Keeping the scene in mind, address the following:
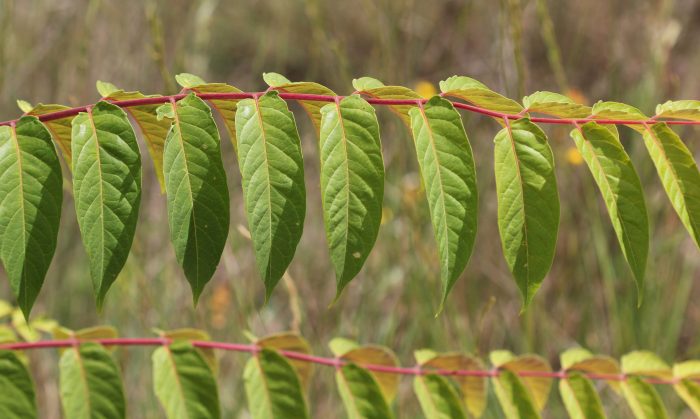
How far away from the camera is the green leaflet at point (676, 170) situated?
1.07 m

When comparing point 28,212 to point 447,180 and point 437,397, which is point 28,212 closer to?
point 447,180

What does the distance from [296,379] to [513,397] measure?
0.33 metres

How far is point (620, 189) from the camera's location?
107 centimetres

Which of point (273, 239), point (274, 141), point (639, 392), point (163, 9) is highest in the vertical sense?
point (163, 9)

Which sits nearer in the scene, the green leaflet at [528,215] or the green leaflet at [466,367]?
the green leaflet at [528,215]

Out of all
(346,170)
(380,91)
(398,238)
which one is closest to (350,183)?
(346,170)

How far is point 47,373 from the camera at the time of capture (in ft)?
10.9

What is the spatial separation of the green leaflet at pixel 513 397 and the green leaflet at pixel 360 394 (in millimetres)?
183

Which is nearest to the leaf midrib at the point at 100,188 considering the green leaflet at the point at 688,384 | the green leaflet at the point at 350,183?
the green leaflet at the point at 350,183

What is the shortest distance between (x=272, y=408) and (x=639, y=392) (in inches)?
22.1

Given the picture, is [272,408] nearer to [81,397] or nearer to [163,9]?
[81,397]

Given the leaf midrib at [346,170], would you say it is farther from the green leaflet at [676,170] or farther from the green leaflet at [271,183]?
the green leaflet at [676,170]

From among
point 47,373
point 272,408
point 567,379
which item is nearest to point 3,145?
point 272,408

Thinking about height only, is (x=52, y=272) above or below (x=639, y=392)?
above
